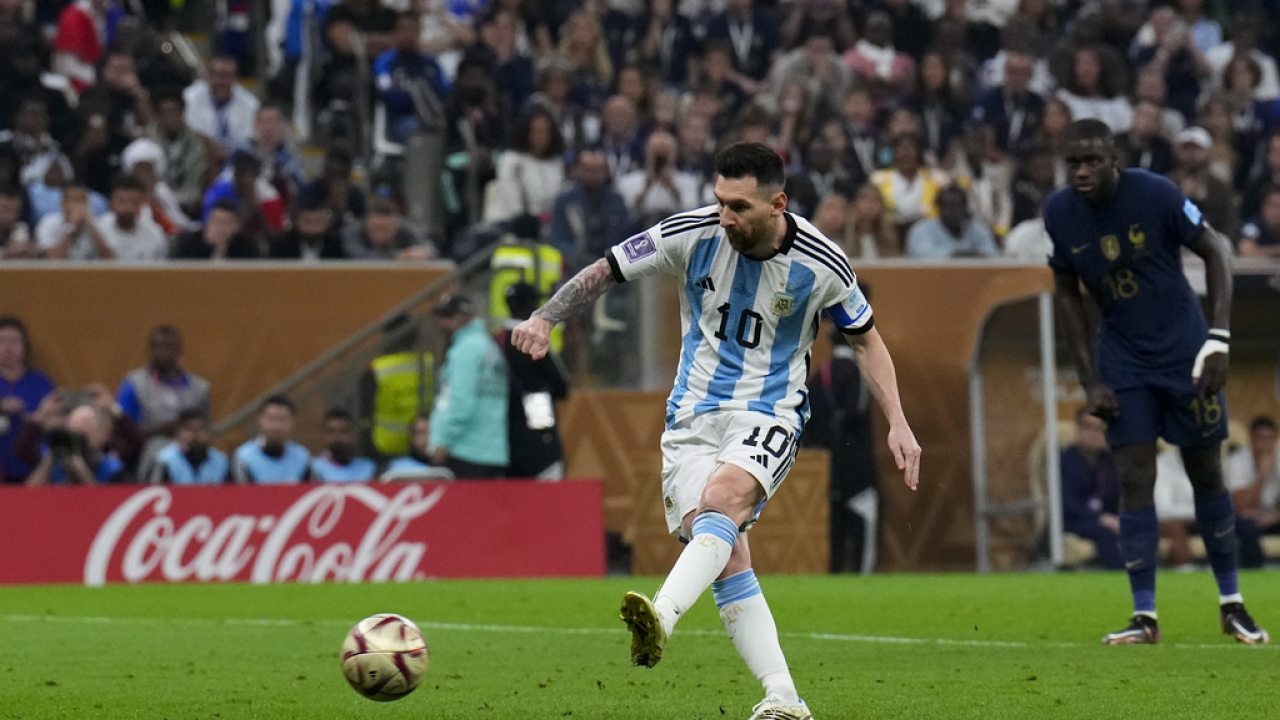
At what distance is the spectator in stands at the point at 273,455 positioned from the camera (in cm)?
1595

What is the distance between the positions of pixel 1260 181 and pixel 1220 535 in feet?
34.9

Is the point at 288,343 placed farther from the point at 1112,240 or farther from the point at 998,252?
the point at 1112,240

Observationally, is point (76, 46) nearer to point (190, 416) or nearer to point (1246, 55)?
point (190, 416)

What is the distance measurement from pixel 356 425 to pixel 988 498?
5.69m

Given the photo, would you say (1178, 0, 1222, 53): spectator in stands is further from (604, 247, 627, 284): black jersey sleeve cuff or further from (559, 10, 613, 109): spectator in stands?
(604, 247, 627, 284): black jersey sleeve cuff

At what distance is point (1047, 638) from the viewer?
9906mm

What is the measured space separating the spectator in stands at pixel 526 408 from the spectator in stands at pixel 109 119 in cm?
429

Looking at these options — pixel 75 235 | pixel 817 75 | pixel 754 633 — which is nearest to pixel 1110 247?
pixel 754 633

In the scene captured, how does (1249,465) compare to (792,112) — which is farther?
(792,112)

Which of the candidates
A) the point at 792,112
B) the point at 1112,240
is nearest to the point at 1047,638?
the point at 1112,240

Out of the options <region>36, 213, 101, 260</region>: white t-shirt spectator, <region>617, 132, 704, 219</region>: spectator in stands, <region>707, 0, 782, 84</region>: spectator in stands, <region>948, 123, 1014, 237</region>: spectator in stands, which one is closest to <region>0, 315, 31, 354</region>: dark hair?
<region>36, 213, 101, 260</region>: white t-shirt spectator

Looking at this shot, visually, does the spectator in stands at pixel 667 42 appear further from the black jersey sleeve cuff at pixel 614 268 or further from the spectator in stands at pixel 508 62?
the black jersey sleeve cuff at pixel 614 268

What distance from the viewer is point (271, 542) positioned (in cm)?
1520

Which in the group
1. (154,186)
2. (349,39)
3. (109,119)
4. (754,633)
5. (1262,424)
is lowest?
(1262,424)
